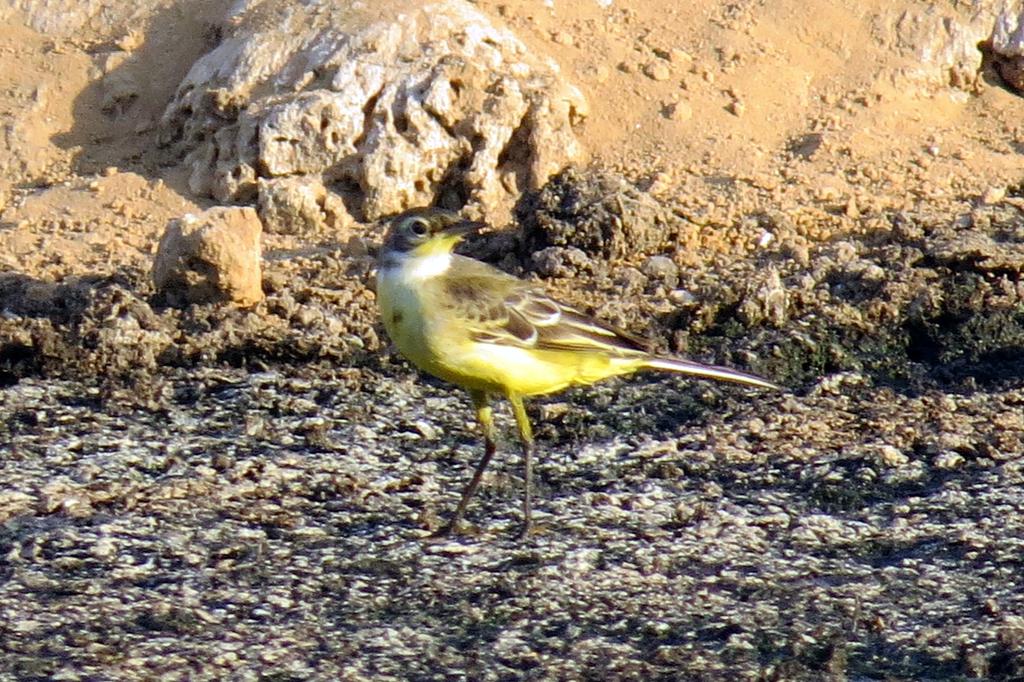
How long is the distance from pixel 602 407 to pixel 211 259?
2.21 metres

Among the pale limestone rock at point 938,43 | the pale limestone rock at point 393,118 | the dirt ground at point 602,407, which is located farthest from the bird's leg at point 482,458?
the pale limestone rock at point 938,43

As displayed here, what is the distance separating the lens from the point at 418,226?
25.3ft

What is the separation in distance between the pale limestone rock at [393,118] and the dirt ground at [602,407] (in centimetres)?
29

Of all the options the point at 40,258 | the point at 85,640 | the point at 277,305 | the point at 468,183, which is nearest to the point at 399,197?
the point at 468,183

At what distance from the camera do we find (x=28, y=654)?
20.4 feet

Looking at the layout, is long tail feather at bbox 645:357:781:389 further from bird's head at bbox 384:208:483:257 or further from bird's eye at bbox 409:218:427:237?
bird's eye at bbox 409:218:427:237

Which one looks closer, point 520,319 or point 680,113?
point 520,319

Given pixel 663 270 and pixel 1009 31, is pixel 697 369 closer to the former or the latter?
pixel 663 270

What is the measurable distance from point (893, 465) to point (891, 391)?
0.76 metres

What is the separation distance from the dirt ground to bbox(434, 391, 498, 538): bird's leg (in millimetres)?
116

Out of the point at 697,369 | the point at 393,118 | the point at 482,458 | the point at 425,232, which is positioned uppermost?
the point at 393,118

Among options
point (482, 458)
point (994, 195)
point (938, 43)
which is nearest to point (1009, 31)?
point (938, 43)

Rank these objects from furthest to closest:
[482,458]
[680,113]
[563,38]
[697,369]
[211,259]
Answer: [563,38] < [680,113] < [211,259] < [482,458] < [697,369]

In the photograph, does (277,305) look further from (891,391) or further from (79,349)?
(891,391)
